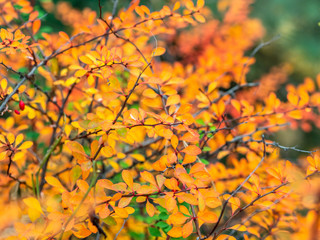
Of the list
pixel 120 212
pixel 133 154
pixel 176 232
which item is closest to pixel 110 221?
pixel 120 212

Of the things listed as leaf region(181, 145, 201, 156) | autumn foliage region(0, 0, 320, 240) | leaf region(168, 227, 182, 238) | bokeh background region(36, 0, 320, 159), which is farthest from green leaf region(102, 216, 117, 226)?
bokeh background region(36, 0, 320, 159)

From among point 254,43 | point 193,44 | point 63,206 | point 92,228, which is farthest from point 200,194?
point 254,43

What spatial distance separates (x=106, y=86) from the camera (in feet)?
2.64

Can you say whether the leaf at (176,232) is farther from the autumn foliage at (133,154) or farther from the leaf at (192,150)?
the leaf at (192,150)

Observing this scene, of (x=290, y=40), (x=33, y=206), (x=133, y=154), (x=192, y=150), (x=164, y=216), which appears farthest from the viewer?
(x=290, y=40)

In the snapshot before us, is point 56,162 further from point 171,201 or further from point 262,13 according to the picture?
point 262,13

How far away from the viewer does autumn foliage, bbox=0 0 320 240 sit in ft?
2.27

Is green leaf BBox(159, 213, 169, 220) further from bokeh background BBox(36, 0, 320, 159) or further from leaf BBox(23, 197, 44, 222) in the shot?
bokeh background BBox(36, 0, 320, 159)

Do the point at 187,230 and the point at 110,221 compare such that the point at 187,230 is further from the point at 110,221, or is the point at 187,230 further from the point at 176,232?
the point at 110,221

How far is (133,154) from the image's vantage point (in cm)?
115

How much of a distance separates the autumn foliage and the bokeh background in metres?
2.93

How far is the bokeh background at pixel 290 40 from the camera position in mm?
4441

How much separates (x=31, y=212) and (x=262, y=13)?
195 inches

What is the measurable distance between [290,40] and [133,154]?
4.39 m
